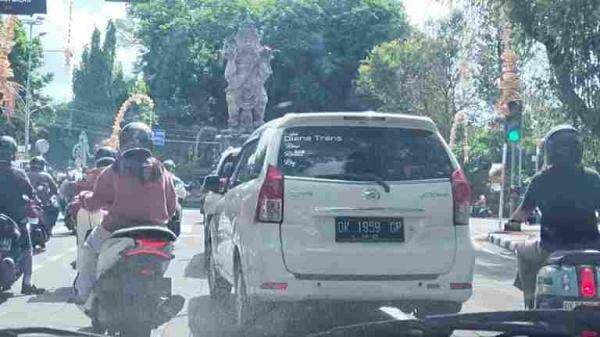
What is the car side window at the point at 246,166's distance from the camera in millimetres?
7602

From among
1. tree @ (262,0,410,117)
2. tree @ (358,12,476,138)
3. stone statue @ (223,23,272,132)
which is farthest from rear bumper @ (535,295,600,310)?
tree @ (262,0,410,117)

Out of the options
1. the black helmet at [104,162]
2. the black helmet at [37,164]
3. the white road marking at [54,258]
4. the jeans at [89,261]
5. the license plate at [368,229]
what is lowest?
the white road marking at [54,258]

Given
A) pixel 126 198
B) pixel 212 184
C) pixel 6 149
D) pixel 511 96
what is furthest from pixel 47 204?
pixel 511 96

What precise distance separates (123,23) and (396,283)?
219 feet

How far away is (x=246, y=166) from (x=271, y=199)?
1465mm

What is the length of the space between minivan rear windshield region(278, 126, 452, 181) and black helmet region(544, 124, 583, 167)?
932 millimetres

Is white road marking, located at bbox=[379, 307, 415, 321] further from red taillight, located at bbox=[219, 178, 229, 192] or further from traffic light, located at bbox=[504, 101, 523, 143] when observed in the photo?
traffic light, located at bbox=[504, 101, 523, 143]

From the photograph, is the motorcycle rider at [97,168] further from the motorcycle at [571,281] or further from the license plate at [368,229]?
the motorcycle at [571,281]

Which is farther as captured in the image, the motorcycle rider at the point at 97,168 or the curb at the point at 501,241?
the curb at the point at 501,241

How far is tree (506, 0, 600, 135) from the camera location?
1639 cm

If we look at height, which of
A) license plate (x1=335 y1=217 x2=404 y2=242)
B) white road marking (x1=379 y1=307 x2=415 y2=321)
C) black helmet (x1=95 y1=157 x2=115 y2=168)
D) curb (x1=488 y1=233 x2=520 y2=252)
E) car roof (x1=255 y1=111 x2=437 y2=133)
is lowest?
curb (x1=488 y1=233 x2=520 y2=252)

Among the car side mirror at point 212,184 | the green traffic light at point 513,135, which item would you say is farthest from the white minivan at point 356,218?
the green traffic light at point 513,135

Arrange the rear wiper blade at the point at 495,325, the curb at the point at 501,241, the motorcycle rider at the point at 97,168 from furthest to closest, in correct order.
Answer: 1. the curb at the point at 501,241
2. the motorcycle rider at the point at 97,168
3. the rear wiper blade at the point at 495,325

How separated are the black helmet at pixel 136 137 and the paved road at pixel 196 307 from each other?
1.60m
